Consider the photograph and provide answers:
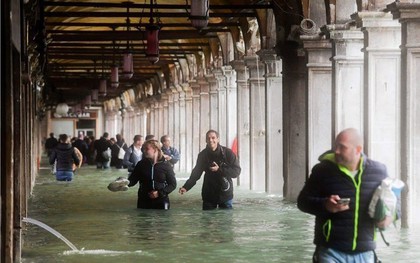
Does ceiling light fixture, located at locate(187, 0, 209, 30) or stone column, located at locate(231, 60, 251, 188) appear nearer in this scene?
ceiling light fixture, located at locate(187, 0, 209, 30)

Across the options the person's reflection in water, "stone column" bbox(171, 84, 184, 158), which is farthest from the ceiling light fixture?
"stone column" bbox(171, 84, 184, 158)

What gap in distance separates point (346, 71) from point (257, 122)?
8309 mm

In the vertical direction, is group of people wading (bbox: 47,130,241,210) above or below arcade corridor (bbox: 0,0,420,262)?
below

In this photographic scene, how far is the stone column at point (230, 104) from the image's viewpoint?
32375mm

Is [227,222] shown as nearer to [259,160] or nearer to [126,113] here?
[259,160]

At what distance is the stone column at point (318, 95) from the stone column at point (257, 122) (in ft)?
18.7

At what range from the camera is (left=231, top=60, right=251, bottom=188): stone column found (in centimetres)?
2916

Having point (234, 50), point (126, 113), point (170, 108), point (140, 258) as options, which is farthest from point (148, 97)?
point (140, 258)

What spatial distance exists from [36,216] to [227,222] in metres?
3.68

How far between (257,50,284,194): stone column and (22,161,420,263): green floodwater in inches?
70.9

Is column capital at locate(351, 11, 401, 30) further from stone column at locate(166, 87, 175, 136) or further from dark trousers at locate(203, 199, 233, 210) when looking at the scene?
stone column at locate(166, 87, 175, 136)

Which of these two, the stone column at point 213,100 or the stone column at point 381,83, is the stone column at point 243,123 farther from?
the stone column at point 381,83

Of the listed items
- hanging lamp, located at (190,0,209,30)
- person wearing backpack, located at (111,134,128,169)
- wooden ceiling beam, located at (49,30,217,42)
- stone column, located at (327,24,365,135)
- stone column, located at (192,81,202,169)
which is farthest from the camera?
person wearing backpack, located at (111,134,128,169)

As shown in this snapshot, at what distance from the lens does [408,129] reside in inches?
616
